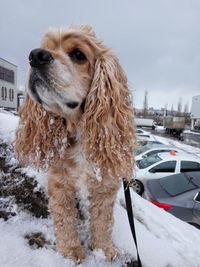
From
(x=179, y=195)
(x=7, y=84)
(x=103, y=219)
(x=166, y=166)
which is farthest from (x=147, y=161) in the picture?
(x=7, y=84)

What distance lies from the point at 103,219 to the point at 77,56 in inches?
50.8

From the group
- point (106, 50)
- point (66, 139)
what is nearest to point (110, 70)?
point (106, 50)

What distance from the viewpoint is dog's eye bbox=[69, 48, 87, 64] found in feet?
5.98

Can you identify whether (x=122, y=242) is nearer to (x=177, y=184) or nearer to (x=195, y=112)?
(x=177, y=184)

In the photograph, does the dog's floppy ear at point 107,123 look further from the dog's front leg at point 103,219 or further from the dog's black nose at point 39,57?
the dog's black nose at point 39,57

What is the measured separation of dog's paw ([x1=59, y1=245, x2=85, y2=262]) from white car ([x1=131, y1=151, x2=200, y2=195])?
7.31 metres

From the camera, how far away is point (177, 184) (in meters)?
6.58

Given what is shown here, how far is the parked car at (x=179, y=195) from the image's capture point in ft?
18.2

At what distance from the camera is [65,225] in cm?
205

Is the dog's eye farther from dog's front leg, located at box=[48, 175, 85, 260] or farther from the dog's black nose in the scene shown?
dog's front leg, located at box=[48, 175, 85, 260]

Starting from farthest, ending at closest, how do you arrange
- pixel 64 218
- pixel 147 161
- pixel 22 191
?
1. pixel 147 161
2. pixel 22 191
3. pixel 64 218

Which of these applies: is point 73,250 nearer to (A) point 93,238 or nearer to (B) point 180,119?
(A) point 93,238

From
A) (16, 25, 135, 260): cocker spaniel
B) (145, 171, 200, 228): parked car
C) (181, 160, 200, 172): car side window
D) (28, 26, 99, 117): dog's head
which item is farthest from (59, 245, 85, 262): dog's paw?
(181, 160, 200, 172): car side window

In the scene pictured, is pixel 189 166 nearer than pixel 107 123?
No
